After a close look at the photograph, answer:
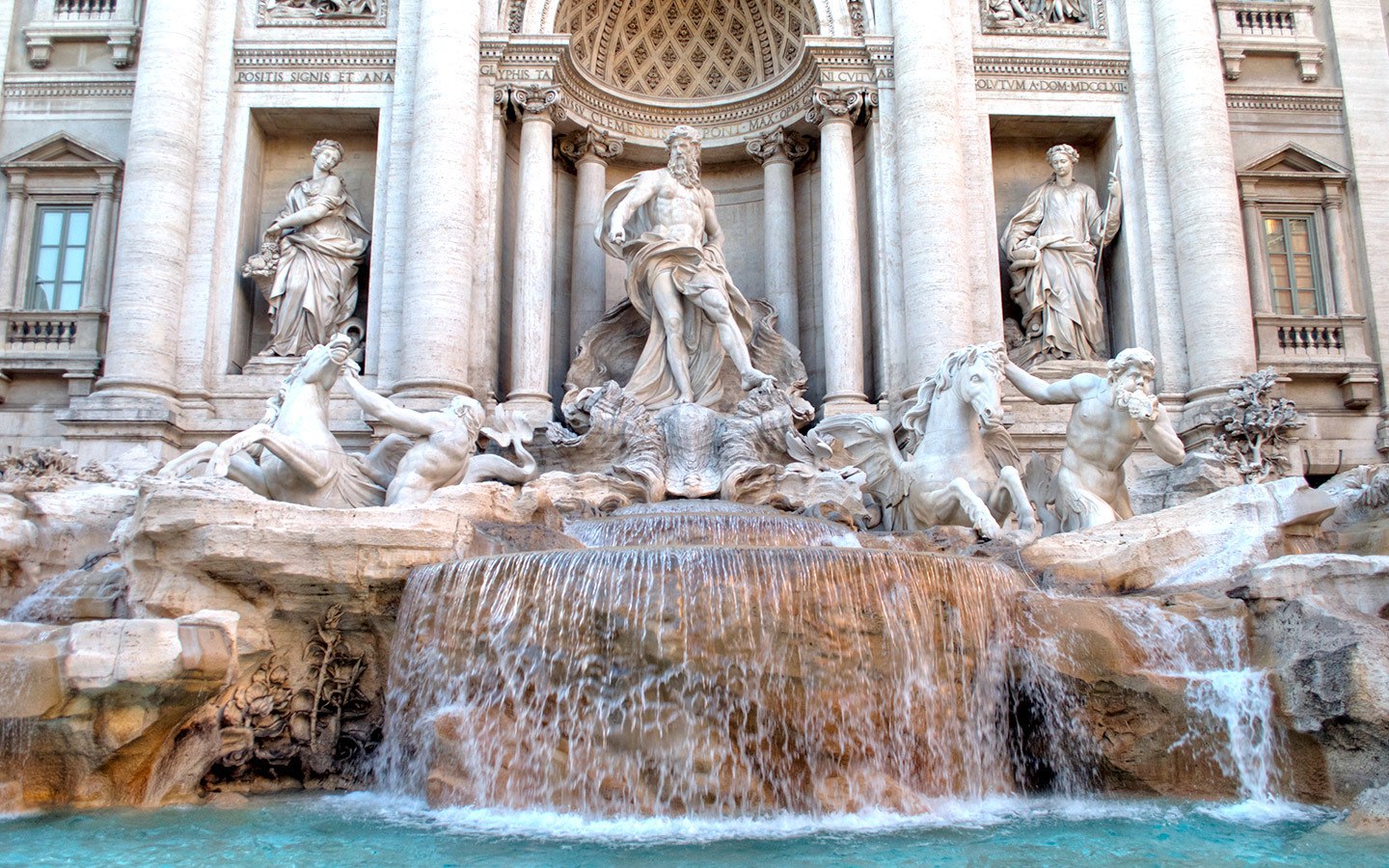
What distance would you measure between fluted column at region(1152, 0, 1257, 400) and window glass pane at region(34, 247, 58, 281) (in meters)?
14.0

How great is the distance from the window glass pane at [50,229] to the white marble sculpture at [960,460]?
1093cm

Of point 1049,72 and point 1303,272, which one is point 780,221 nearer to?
point 1049,72

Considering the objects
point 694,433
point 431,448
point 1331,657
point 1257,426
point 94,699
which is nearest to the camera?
point 94,699

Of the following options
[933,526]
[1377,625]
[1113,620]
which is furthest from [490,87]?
[1377,625]

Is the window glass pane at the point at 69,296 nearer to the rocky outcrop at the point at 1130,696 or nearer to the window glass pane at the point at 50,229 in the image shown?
the window glass pane at the point at 50,229

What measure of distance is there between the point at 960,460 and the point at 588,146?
771 centimetres

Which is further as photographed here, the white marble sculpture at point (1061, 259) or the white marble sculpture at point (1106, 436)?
the white marble sculpture at point (1061, 259)

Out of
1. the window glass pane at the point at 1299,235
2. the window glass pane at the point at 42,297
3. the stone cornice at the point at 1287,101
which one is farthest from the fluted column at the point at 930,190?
the window glass pane at the point at 42,297

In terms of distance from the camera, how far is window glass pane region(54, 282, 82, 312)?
14.2m

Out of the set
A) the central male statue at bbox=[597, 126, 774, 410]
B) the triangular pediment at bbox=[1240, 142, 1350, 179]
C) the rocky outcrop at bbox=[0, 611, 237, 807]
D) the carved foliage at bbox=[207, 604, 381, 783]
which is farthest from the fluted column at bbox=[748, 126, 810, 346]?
the rocky outcrop at bbox=[0, 611, 237, 807]

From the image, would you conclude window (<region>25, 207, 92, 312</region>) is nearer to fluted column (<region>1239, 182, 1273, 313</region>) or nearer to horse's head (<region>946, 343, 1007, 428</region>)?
horse's head (<region>946, 343, 1007, 428</region>)

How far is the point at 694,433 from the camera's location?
12.1 meters

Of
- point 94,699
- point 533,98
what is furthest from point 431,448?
point 533,98

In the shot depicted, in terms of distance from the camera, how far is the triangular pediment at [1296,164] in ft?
48.3
